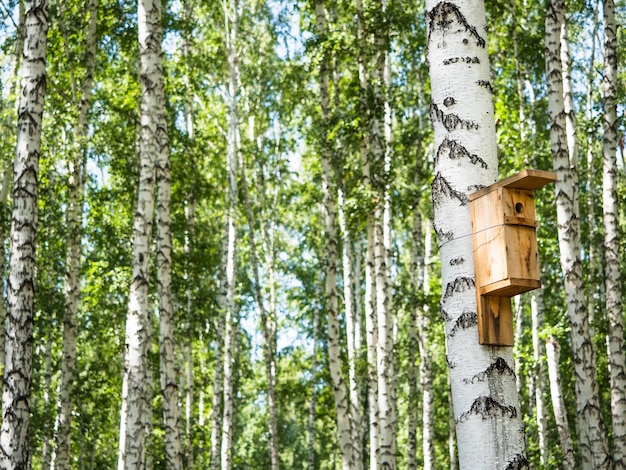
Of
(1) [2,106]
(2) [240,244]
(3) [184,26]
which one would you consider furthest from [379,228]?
(2) [240,244]

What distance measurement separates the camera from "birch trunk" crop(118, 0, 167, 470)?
800 centimetres

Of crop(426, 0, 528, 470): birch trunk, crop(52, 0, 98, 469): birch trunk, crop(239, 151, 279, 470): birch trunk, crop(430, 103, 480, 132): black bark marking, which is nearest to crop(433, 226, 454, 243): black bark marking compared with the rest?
crop(426, 0, 528, 470): birch trunk

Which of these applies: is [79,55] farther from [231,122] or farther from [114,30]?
[231,122]

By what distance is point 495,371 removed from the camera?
3021 millimetres

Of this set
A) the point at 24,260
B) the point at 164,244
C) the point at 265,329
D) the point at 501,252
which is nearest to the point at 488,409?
the point at 501,252

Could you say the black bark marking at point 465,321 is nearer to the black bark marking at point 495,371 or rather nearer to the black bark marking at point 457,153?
the black bark marking at point 495,371

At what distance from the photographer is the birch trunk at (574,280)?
26.4 ft

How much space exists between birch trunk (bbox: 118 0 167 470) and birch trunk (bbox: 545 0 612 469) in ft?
13.8

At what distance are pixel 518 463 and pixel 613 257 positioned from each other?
677cm

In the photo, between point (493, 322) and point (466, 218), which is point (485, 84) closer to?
point (466, 218)

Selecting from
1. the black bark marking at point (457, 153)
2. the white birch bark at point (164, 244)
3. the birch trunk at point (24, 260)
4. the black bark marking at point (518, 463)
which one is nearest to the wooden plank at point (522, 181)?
the black bark marking at point (457, 153)

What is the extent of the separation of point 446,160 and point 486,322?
→ 0.69m

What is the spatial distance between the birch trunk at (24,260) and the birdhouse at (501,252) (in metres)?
3.94

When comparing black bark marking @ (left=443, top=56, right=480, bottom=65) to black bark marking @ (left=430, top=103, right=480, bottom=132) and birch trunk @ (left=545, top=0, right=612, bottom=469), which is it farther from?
birch trunk @ (left=545, top=0, right=612, bottom=469)
